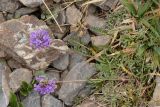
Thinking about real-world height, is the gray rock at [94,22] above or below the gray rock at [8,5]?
below

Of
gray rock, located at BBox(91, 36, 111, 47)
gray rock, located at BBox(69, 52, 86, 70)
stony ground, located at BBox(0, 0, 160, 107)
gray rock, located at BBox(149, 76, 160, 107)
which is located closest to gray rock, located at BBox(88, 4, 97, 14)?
stony ground, located at BBox(0, 0, 160, 107)

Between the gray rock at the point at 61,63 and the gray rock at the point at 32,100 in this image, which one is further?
the gray rock at the point at 61,63

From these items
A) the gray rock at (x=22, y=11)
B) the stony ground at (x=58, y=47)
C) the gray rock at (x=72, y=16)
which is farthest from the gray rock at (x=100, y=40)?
the gray rock at (x=22, y=11)

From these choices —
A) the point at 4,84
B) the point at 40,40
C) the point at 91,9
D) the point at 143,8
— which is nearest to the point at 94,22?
the point at 91,9

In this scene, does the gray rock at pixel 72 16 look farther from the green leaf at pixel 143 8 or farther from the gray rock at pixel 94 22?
the green leaf at pixel 143 8

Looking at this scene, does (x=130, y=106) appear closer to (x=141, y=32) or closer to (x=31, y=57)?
(x=141, y=32)

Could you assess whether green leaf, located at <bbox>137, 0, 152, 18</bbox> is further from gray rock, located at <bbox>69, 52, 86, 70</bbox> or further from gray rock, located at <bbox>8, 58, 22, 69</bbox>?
gray rock, located at <bbox>8, 58, 22, 69</bbox>
